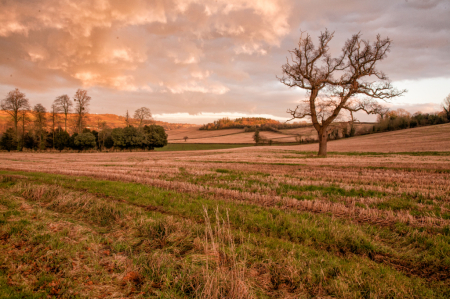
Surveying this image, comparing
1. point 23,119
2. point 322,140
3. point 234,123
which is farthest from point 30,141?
point 234,123

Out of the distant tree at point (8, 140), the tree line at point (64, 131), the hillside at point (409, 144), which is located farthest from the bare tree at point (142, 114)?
the hillside at point (409, 144)

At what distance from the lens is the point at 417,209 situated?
6.97 m

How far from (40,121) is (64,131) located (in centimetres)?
582

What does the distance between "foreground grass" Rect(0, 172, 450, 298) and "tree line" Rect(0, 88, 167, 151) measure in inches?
2283

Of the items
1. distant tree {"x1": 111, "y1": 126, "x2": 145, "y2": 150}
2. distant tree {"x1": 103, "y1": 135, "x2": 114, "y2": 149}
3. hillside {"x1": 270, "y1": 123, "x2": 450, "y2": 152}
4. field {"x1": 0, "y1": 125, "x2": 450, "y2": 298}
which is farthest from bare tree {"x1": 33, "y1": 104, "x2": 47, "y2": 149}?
hillside {"x1": 270, "y1": 123, "x2": 450, "y2": 152}

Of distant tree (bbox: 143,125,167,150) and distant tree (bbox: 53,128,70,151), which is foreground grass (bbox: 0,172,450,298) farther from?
distant tree (bbox: 53,128,70,151)

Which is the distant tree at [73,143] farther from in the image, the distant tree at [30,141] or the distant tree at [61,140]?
the distant tree at [30,141]

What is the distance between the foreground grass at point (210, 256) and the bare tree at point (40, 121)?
6127cm

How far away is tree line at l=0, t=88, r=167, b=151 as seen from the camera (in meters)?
51.9

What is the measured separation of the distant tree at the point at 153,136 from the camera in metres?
64.7

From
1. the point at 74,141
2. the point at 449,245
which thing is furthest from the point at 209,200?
the point at 74,141

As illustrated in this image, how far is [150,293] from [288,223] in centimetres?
401

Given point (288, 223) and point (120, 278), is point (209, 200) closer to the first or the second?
point (288, 223)

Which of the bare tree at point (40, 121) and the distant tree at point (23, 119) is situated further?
the bare tree at point (40, 121)
